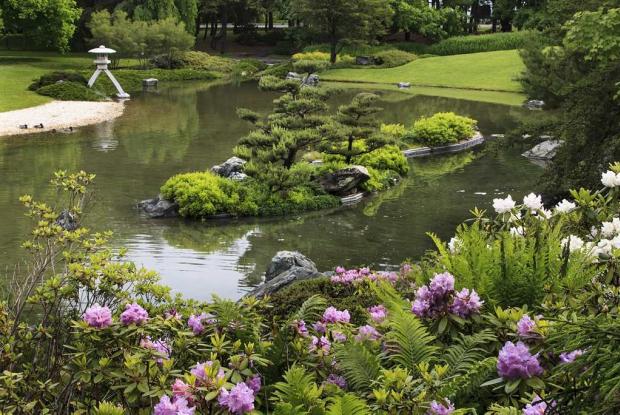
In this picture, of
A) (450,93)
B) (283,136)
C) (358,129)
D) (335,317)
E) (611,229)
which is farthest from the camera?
(450,93)

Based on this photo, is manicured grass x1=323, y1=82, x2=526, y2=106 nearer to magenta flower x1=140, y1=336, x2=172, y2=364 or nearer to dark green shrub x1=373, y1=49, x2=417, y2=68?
dark green shrub x1=373, y1=49, x2=417, y2=68

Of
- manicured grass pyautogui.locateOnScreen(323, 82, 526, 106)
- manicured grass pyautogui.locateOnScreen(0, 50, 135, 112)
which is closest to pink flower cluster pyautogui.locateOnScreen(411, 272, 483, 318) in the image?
manicured grass pyautogui.locateOnScreen(0, 50, 135, 112)

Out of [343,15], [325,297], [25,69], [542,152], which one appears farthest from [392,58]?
[325,297]

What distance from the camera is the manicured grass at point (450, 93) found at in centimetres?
3356

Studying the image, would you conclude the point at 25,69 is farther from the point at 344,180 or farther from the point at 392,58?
the point at 344,180

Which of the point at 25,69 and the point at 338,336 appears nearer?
the point at 338,336

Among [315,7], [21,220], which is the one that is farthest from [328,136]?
[315,7]

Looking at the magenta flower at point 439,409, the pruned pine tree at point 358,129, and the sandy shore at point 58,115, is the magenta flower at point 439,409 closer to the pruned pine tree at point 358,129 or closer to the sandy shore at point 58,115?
the pruned pine tree at point 358,129

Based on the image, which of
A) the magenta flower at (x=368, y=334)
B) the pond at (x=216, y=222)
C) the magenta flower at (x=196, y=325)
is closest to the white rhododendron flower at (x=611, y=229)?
the magenta flower at (x=368, y=334)

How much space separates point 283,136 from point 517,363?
12283mm

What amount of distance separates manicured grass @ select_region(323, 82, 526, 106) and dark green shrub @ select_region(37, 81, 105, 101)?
10983 millimetres

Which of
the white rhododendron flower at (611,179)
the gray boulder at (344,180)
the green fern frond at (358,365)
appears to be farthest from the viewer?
the gray boulder at (344,180)

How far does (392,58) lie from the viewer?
46.6 meters

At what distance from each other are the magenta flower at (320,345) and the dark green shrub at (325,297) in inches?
53.2
